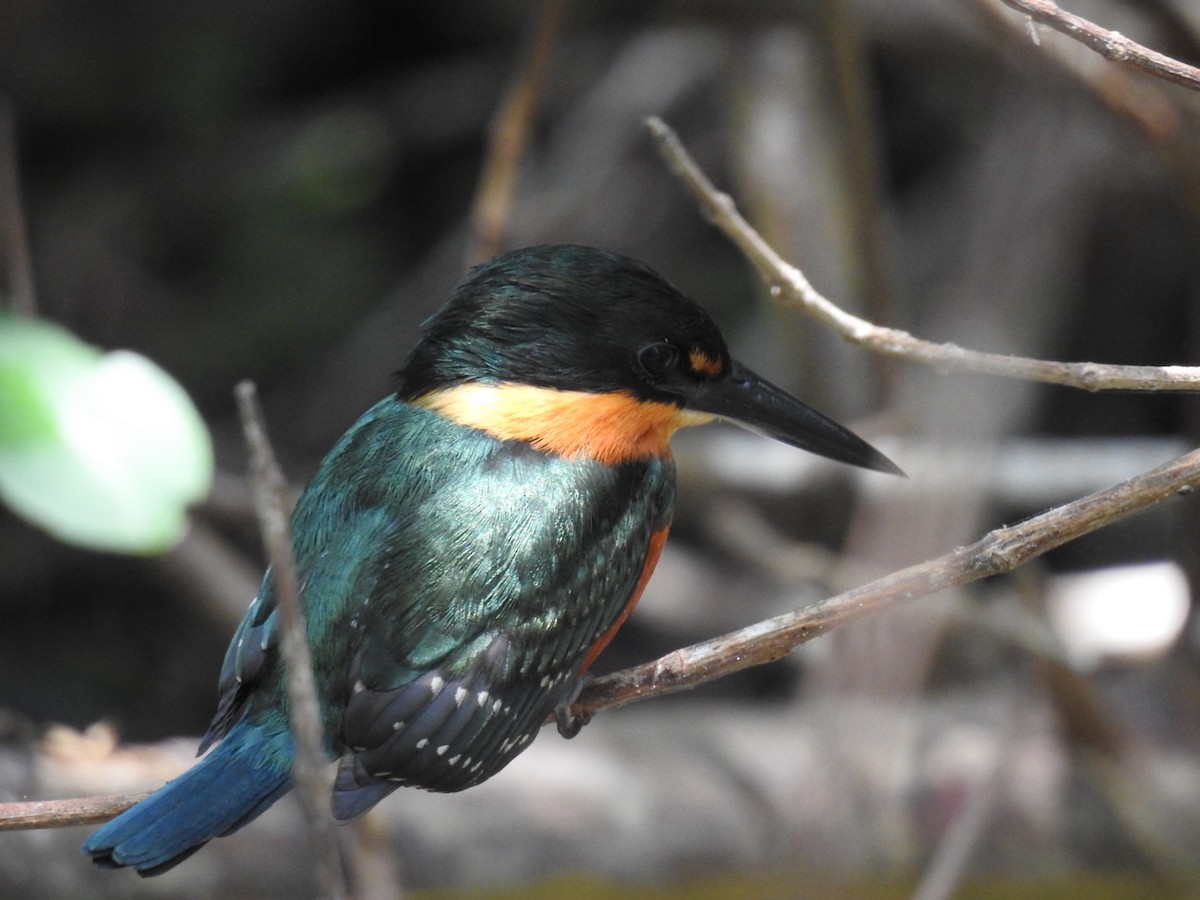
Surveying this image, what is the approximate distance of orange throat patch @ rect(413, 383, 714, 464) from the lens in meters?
2.06

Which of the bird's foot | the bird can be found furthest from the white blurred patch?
the bird's foot

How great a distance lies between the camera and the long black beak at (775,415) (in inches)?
84.4

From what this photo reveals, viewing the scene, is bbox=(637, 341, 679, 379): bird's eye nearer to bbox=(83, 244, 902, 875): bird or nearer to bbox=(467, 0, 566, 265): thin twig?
bbox=(83, 244, 902, 875): bird

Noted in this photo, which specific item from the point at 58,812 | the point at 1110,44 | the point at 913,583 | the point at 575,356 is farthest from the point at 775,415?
the point at 58,812

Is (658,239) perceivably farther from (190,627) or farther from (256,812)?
(256,812)

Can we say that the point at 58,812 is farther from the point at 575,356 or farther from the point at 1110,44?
the point at 1110,44

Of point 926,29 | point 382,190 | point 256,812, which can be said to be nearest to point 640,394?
point 256,812

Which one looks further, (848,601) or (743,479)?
(743,479)

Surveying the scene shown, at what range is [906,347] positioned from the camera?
1.63 meters

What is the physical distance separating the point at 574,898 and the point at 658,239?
7.16 ft

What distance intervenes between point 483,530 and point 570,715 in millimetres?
272

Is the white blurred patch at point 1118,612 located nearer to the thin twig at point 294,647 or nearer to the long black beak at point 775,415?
the long black beak at point 775,415

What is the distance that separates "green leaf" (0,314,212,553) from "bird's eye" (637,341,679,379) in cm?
82

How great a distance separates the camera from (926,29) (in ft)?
13.3
